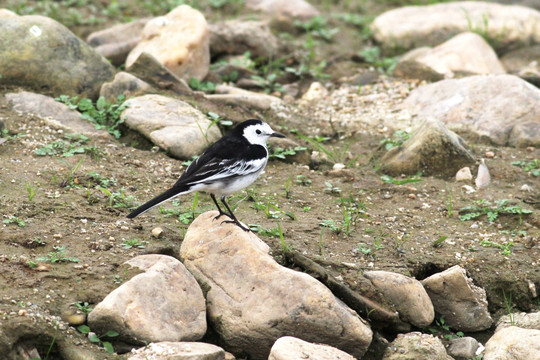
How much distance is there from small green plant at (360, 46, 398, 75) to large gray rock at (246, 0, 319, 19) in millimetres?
1423

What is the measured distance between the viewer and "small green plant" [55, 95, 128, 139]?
7605 mm

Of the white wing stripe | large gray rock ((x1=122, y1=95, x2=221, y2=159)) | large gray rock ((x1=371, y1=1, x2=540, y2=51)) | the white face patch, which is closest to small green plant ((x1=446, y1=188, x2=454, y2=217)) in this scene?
the white face patch

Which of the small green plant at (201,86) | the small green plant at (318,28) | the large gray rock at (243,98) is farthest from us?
the small green plant at (318,28)

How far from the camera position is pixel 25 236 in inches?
215

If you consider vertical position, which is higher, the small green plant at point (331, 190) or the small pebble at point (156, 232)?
the small pebble at point (156, 232)

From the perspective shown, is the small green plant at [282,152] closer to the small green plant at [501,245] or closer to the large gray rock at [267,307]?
the small green plant at [501,245]

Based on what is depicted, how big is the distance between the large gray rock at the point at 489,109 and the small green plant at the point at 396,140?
1.19ft

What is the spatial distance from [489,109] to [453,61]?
181cm

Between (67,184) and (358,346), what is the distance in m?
2.96

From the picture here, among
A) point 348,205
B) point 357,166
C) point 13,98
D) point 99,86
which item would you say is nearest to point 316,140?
point 357,166

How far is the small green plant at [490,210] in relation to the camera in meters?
6.71

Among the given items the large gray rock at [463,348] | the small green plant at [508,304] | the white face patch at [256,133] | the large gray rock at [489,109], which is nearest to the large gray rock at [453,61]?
the large gray rock at [489,109]

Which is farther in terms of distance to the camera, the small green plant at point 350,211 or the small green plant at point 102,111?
the small green plant at point 102,111

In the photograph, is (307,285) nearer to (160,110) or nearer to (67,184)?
(67,184)
